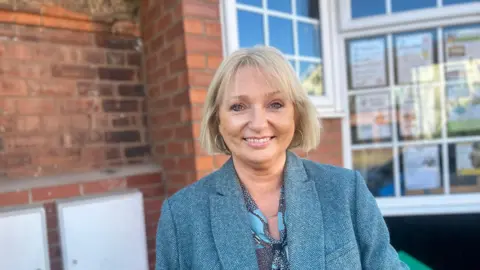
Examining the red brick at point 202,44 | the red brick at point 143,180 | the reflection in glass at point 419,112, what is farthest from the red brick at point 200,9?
the reflection in glass at point 419,112

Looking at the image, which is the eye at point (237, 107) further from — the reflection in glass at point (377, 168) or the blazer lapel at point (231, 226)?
the reflection in glass at point (377, 168)

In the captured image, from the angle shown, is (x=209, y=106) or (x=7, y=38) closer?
(x=209, y=106)

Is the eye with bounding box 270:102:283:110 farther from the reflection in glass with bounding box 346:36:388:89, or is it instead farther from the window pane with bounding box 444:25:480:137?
the window pane with bounding box 444:25:480:137

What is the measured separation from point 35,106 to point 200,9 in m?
1.24

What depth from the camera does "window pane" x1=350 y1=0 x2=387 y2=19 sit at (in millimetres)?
3230

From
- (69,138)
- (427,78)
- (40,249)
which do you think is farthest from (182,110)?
(427,78)

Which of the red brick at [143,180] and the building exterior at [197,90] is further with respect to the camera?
the red brick at [143,180]

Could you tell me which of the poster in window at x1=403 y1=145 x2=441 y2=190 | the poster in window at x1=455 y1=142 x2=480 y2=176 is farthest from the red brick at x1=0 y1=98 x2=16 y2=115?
the poster in window at x1=455 y1=142 x2=480 y2=176

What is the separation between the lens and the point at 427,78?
3.24 meters

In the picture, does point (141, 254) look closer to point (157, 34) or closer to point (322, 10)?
point (157, 34)

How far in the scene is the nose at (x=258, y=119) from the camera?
1265 millimetres

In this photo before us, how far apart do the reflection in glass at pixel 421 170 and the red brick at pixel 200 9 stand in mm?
2293

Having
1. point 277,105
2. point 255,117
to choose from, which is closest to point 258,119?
point 255,117

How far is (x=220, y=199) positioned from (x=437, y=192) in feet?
9.17
